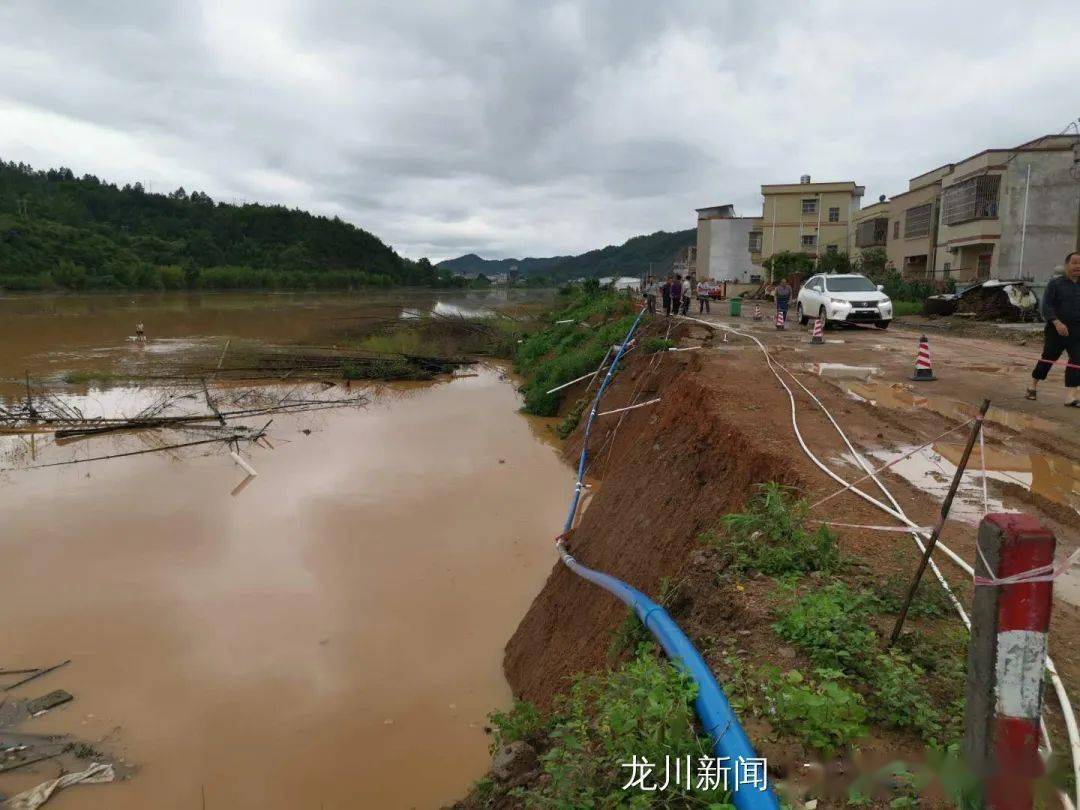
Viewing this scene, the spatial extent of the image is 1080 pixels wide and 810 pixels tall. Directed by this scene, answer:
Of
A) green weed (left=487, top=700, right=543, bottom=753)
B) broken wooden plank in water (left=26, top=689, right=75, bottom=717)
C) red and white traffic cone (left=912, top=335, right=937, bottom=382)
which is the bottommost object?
broken wooden plank in water (left=26, top=689, right=75, bottom=717)

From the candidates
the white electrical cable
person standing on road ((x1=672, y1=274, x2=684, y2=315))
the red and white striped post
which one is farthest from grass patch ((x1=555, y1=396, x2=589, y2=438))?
the red and white striped post

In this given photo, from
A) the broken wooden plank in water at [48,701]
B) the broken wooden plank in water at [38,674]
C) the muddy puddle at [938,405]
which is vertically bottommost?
the broken wooden plank in water at [48,701]

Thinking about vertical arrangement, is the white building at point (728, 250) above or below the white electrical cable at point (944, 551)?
A: above

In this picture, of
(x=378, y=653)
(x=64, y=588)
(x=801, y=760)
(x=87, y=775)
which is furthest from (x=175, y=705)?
(x=801, y=760)

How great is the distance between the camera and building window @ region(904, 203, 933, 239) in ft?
117

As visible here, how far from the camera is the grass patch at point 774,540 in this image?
4.09m

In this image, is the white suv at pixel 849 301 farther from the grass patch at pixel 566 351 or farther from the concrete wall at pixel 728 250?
the concrete wall at pixel 728 250

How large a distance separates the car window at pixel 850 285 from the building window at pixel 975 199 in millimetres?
15385

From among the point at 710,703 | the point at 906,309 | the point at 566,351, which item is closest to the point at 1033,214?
the point at 906,309

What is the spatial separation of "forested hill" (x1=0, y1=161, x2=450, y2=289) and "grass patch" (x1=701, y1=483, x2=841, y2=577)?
242ft

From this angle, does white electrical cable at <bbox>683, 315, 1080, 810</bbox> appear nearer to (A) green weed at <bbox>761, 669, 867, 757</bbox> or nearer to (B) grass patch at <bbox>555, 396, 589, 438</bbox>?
(A) green weed at <bbox>761, 669, 867, 757</bbox>

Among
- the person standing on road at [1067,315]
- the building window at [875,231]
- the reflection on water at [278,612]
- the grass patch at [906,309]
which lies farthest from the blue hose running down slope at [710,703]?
the building window at [875,231]

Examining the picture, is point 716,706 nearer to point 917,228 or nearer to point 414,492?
point 414,492

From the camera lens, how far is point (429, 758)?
5.39m
